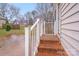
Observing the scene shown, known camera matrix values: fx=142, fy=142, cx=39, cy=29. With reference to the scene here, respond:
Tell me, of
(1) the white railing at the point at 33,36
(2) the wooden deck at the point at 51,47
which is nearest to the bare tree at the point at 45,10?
(1) the white railing at the point at 33,36

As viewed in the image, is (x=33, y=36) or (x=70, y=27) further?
(x=33, y=36)

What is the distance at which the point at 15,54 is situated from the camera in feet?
5.46

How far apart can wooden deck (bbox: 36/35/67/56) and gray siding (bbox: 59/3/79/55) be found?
6 centimetres

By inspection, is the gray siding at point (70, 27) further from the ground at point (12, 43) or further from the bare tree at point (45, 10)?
the ground at point (12, 43)

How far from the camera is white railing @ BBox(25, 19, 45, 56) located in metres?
1.64

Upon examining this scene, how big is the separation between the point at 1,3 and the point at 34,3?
38cm

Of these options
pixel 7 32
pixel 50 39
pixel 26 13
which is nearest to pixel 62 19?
pixel 50 39

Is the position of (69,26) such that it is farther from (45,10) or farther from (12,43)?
(12,43)

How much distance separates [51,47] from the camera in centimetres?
166

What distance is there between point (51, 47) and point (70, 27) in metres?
0.32

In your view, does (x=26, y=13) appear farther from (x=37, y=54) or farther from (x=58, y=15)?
(x=37, y=54)

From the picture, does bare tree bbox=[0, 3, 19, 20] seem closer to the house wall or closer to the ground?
the ground

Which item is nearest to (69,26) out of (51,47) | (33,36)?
(51,47)

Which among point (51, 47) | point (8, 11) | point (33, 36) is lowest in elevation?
point (51, 47)
